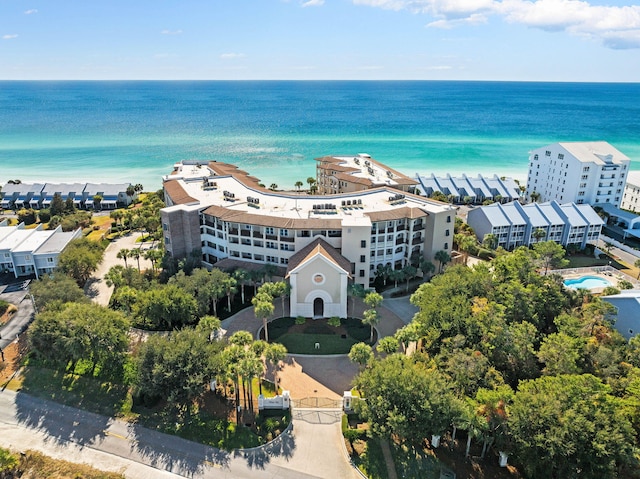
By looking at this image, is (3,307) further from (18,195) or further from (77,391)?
(18,195)

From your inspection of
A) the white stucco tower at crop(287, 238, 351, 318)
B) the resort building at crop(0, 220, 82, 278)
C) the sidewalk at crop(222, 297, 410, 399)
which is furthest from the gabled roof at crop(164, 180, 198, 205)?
the white stucco tower at crop(287, 238, 351, 318)

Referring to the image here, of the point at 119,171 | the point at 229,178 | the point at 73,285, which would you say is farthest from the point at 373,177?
the point at 119,171

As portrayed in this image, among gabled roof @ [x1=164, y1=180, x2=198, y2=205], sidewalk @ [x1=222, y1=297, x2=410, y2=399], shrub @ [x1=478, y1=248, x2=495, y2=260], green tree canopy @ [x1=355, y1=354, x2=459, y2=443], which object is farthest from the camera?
shrub @ [x1=478, y1=248, x2=495, y2=260]

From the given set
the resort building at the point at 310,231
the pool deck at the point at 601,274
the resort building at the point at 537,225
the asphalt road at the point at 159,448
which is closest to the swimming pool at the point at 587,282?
the pool deck at the point at 601,274

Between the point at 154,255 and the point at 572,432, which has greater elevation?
the point at 572,432

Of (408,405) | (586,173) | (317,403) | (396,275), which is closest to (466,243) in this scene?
(396,275)

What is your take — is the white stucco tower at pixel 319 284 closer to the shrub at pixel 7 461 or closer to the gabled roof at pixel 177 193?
the gabled roof at pixel 177 193

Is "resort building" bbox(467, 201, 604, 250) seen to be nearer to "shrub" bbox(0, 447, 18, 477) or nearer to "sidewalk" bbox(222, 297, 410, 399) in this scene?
"sidewalk" bbox(222, 297, 410, 399)
